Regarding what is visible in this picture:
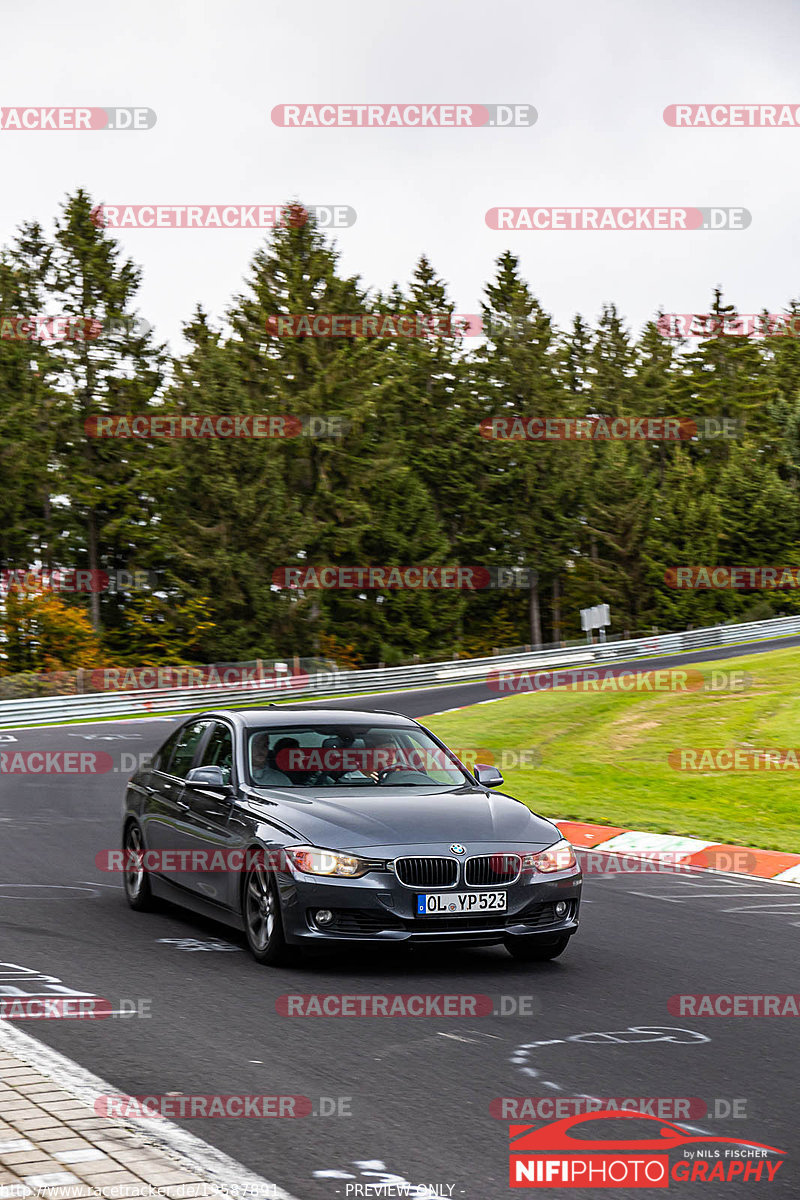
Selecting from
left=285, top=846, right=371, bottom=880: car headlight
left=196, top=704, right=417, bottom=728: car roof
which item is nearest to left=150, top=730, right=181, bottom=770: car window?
Result: left=196, top=704, right=417, bottom=728: car roof

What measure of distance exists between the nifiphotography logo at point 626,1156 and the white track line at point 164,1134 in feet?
2.86

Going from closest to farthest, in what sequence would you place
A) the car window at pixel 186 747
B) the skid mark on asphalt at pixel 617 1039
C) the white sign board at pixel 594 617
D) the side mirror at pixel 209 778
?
the skid mark on asphalt at pixel 617 1039 < the side mirror at pixel 209 778 < the car window at pixel 186 747 < the white sign board at pixel 594 617

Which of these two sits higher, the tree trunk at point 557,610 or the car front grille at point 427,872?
the tree trunk at point 557,610

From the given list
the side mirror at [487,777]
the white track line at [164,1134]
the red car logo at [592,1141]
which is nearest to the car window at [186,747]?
the side mirror at [487,777]

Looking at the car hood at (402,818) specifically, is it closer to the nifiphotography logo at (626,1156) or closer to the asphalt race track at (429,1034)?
the asphalt race track at (429,1034)

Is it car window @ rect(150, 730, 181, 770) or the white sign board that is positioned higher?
the white sign board

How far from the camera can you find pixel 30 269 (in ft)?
212

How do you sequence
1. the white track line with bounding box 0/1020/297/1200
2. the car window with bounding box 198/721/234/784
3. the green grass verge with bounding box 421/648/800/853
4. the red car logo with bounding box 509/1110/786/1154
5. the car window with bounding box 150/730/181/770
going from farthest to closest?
1. the green grass verge with bounding box 421/648/800/853
2. the car window with bounding box 150/730/181/770
3. the car window with bounding box 198/721/234/784
4. the red car logo with bounding box 509/1110/786/1154
5. the white track line with bounding box 0/1020/297/1200

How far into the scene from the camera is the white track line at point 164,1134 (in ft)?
15.4

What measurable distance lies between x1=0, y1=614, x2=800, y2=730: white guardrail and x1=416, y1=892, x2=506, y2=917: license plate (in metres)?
30.1

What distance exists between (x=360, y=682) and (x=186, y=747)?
3695 centimetres

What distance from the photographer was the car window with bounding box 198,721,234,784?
Answer: 371 inches

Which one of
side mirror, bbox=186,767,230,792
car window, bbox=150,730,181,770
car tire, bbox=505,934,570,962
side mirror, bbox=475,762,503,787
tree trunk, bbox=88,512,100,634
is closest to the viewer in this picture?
car tire, bbox=505,934,570,962

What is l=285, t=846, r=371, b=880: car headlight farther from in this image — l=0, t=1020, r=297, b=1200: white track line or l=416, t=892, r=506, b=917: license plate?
l=0, t=1020, r=297, b=1200: white track line
